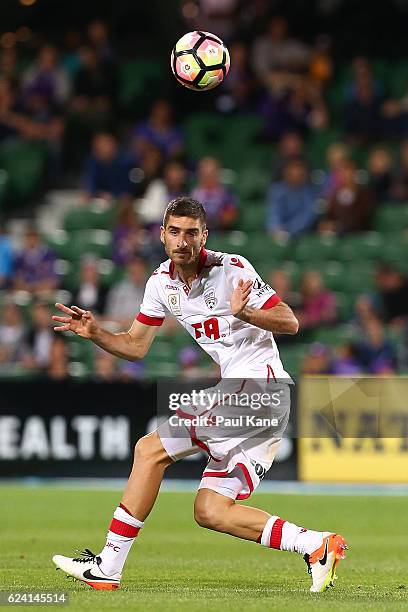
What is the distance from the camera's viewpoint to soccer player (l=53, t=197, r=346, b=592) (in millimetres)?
7445

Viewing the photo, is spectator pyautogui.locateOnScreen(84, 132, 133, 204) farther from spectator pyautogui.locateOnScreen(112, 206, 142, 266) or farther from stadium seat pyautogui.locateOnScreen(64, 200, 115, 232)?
spectator pyautogui.locateOnScreen(112, 206, 142, 266)

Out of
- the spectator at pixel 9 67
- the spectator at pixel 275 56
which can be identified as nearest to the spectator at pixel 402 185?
the spectator at pixel 275 56

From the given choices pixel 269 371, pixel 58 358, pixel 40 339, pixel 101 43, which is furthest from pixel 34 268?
pixel 269 371

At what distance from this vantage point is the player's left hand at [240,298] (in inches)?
278

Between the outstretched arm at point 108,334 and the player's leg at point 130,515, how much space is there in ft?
1.90

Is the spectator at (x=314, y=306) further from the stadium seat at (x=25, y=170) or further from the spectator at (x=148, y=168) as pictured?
the stadium seat at (x=25, y=170)

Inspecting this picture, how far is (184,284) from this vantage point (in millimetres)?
7762

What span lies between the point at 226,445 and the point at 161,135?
13095 mm

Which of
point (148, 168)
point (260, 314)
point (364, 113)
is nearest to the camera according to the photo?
point (260, 314)

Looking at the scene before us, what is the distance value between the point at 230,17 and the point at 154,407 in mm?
8366

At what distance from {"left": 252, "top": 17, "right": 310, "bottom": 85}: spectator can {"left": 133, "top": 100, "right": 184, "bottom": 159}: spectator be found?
175 centimetres

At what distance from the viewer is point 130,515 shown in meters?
7.57

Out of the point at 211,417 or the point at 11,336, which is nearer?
the point at 211,417

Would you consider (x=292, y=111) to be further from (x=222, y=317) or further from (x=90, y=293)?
(x=222, y=317)
